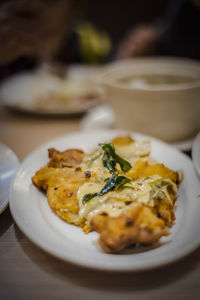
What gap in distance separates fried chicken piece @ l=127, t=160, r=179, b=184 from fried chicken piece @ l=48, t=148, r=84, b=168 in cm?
18

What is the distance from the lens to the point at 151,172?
0.79 m

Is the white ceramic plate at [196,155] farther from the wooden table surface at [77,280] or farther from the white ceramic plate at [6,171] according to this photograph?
the white ceramic plate at [6,171]

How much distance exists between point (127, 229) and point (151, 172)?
0.25 m

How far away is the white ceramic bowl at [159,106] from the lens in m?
1.03

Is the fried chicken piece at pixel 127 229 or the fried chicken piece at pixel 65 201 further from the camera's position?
the fried chicken piece at pixel 65 201

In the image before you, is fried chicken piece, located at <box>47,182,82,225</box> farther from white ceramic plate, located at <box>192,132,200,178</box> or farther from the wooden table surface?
white ceramic plate, located at <box>192,132,200,178</box>

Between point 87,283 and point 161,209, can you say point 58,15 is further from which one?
point 87,283

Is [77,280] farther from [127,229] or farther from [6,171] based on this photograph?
[6,171]

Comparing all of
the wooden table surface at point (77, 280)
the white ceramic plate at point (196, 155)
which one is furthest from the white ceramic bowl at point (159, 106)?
the wooden table surface at point (77, 280)

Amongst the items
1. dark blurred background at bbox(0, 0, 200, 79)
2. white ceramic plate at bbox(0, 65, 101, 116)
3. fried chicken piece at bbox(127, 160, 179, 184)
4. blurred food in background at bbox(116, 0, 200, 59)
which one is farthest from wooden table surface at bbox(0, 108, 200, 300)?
blurred food in background at bbox(116, 0, 200, 59)

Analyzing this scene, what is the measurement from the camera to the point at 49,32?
1800 millimetres

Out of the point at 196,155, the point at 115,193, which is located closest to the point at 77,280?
the point at 115,193

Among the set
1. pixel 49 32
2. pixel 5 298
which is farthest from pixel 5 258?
pixel 49 32

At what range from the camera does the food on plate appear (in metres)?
0.58
